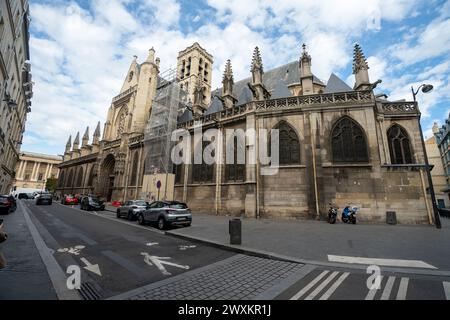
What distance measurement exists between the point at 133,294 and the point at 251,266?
2.66 m

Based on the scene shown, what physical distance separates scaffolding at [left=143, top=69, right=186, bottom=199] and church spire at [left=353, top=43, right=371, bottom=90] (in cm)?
1787

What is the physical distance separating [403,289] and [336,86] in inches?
707

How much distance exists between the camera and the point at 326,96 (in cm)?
1512

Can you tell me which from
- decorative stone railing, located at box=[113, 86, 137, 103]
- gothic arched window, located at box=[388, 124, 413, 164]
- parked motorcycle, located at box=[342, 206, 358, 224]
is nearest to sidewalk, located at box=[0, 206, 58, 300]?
parked motorcycle, located at box=[342, 206, 358, 224]

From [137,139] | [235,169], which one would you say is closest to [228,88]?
[235,169]

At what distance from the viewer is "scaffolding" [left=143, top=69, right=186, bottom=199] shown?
69.5ft

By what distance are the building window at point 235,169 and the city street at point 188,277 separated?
10.8 m

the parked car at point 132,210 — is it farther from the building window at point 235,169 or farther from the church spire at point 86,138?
the church spire at point 86,138

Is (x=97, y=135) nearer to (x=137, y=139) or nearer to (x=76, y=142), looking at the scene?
(x=76, y=142)

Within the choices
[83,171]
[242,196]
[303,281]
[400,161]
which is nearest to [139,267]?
[303,281]

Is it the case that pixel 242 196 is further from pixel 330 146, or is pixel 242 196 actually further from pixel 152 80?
pixel 152 80

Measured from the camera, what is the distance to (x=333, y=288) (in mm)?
3547

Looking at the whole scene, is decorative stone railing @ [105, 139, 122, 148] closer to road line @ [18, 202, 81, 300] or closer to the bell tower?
the bell tower

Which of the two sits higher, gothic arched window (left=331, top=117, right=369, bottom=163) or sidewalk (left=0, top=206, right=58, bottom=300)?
gothic arched window (left=331, top=117, right=369, bottom=163)
